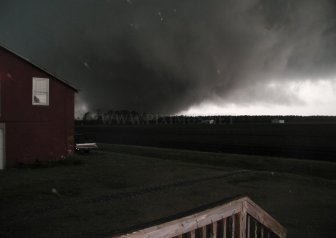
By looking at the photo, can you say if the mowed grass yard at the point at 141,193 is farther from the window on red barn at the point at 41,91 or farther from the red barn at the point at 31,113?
the window on red barn at the point at 41,91

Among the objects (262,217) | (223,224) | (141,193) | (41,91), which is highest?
(41,91)

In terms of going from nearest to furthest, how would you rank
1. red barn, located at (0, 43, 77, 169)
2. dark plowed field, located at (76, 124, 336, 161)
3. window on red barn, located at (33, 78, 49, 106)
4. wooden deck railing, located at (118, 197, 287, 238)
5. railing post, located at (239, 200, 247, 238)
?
wooden deck railing, located at (118, 197, 287, 238), railing post, located at (239, 200, 247, 238), red barn, located at (0, 43, 77, 169), window on red barn, located at (33, 78, 49, 106), dark plowed field, located at (76, 124, 336, 161)

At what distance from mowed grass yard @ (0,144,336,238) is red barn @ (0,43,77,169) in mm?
1710

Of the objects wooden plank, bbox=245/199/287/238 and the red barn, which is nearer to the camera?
wooden plank, bbox=245/199/287/238

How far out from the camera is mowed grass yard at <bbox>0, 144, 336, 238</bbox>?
10.4 m

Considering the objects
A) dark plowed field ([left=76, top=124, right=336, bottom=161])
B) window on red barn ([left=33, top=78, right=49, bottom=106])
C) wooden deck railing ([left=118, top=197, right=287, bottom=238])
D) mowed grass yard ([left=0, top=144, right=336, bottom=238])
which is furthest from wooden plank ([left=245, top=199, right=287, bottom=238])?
window on red barn ([left=33, top=78, right=49, bottom=106])

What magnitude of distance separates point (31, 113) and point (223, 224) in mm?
23304

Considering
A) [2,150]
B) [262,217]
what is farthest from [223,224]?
[2,150]

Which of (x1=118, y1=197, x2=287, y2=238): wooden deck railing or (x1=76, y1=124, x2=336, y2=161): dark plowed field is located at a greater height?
(x1=118, y1=197, x2=287, y2=238): wooden deck railing

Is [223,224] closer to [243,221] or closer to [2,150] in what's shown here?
[243,221]

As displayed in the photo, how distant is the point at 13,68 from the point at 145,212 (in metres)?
17.4

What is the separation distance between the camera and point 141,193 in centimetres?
1502

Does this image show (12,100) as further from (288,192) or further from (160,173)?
(288,192)

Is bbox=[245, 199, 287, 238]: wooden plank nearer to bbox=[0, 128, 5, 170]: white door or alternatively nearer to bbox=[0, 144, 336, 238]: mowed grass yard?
bbox=[0, 144, 336, 238]: mowed grass yard
